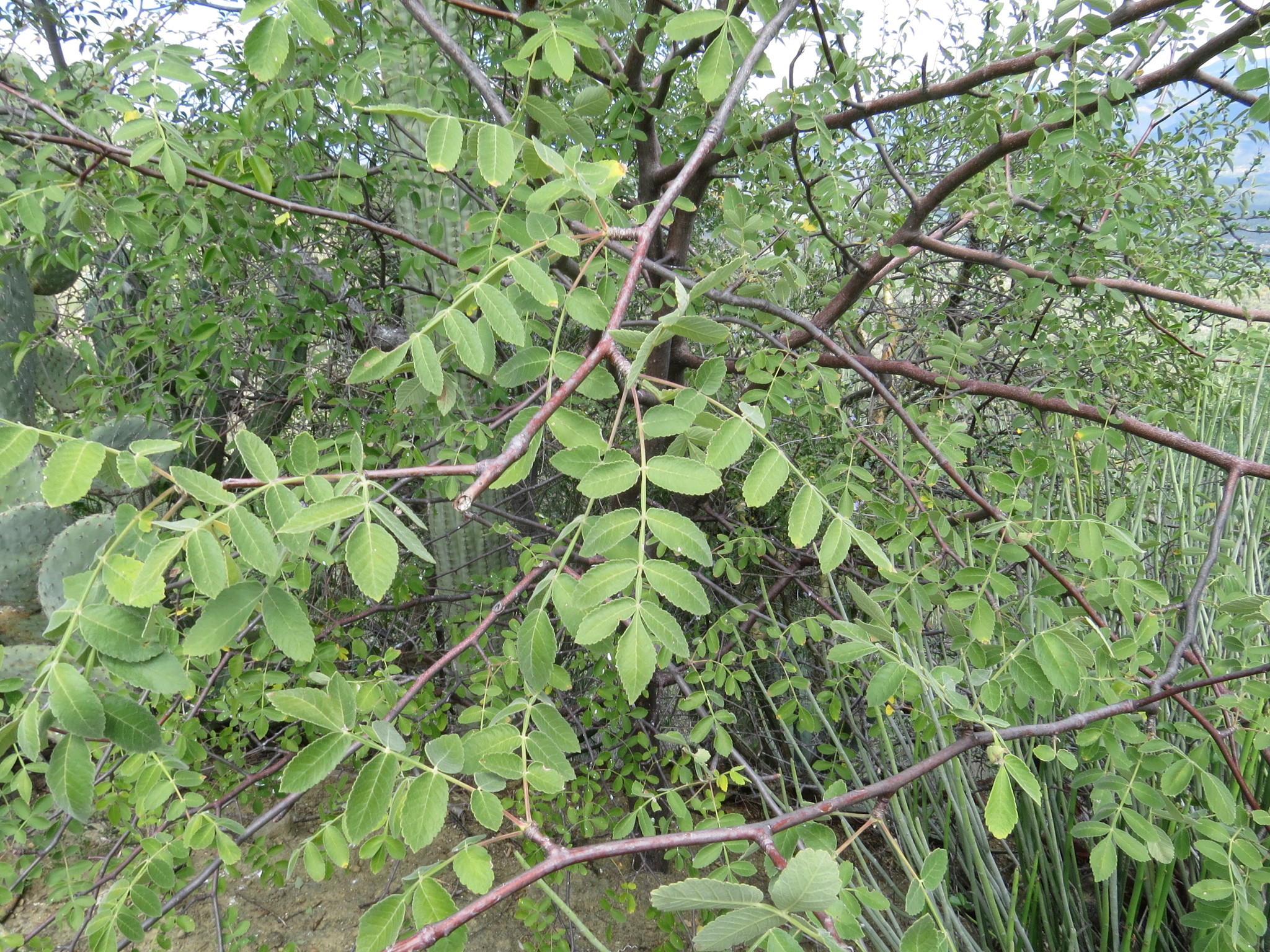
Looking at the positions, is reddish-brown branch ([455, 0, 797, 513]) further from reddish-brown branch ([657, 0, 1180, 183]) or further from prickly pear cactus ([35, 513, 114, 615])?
prickly pear cactus ([35, 513, 114, 615])

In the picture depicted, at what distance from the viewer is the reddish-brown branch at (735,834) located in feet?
1.75

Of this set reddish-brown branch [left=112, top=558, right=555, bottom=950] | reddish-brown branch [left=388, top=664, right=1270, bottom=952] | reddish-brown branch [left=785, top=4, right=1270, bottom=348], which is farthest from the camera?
reddish-brown branch [left=785, top=4, right=1270, bottom=348]

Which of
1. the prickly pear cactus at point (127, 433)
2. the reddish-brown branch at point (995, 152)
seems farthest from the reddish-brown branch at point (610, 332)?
the prickly pear cactus at point (127, 433)

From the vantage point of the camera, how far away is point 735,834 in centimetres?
64

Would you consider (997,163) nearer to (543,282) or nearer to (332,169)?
(332,169)

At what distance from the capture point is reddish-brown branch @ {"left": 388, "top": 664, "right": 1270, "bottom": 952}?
53 centimetres

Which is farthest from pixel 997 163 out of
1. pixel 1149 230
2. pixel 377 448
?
pixel 377 448

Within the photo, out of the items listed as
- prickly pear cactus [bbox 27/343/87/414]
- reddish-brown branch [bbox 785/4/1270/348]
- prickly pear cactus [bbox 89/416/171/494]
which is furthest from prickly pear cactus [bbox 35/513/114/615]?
reddish-brown branch [bbox 785/4/1270/348]

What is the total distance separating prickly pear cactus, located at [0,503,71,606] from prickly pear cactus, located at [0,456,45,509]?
10cm

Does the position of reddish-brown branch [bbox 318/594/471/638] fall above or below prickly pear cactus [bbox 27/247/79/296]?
below

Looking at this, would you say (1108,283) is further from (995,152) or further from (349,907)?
(349,907)

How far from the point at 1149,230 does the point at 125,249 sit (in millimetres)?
3113

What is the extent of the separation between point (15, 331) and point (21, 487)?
57cm

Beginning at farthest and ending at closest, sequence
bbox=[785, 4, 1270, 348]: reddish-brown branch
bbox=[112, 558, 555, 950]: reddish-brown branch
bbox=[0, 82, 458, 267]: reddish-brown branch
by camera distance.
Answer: bbox=[0, 82, 458, 267]: reddish-brown branch, bbox=[785, 4, 1270, 348]: reddish-brown branch, bbox=[112, 558, 555, 950]: reddish-brown branch
